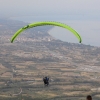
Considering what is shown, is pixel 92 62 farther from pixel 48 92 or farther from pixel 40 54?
pixel 48 92

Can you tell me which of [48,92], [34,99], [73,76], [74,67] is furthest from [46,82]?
[74,67]

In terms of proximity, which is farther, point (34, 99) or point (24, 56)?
point (24, 56)

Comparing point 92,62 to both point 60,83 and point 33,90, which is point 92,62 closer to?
point 60,83

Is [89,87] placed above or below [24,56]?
below

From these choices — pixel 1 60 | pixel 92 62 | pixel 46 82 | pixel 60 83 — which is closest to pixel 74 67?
pixel 92 62

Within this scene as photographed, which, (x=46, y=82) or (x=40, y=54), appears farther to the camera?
(x=40, y=54)

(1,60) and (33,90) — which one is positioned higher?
(1,60)

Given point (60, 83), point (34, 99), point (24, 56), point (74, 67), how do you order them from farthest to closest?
point (24, 56) → point (74, 67) → point (60, 83) → point (34, 99)

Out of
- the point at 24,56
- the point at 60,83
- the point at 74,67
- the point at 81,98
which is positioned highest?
the point at 24,56

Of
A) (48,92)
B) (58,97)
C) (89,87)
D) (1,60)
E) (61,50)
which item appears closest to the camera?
(58,97)
